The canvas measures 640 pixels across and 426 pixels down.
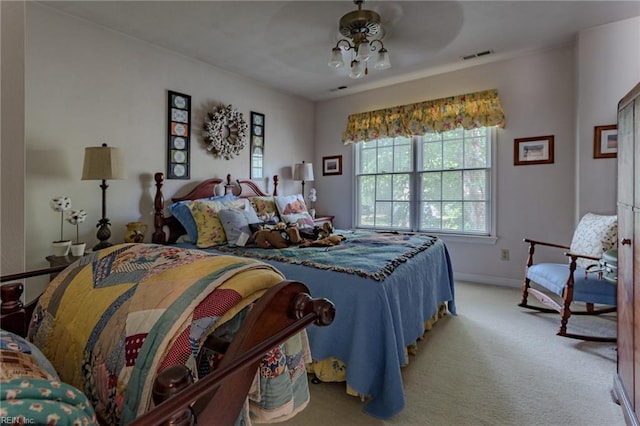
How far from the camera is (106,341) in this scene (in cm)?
78

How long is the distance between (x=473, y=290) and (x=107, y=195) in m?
3.91

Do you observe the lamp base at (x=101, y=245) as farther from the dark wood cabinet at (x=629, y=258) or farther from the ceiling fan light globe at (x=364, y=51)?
the dark wood cabinet at (x=629, y=258)

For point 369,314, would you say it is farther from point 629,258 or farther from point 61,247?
point 61,247

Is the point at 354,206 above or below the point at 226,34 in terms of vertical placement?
below

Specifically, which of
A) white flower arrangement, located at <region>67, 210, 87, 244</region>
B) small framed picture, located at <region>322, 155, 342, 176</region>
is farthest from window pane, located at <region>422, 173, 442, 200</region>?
white flower arrangement, located at <region>67, 210, 87, 244</region>

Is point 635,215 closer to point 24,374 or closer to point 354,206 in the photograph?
point 24,374

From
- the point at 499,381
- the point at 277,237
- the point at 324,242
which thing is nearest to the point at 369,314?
the point at 499,381

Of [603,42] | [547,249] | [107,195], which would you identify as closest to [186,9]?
[107,195]

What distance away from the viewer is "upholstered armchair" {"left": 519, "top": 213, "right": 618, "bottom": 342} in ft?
7.70

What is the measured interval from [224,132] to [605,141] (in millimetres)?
3868

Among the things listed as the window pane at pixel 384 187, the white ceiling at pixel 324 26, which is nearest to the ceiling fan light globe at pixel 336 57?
the white ceiling at pixel 324 26

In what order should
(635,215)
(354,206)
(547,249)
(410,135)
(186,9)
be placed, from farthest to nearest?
(354,206), (410,135), (547,249), (186,9), (635,215)

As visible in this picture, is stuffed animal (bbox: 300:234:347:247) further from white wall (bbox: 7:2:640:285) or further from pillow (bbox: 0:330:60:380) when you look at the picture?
pillow (bbox: 0:330:60:380)

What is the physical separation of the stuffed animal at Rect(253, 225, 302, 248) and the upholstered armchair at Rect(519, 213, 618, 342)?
2138 mm
